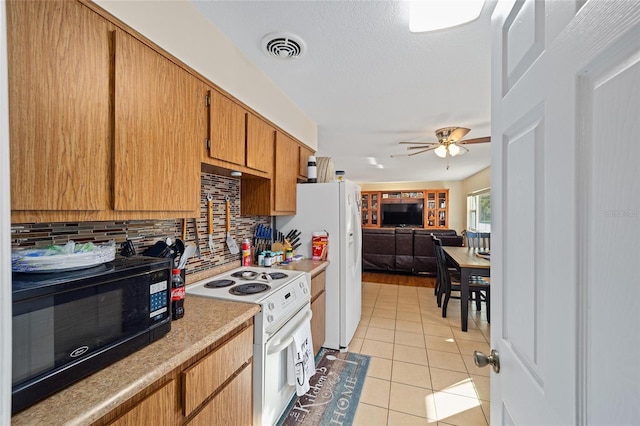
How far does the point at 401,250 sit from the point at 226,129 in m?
4.63

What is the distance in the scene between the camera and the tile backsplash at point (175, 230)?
1.00 m

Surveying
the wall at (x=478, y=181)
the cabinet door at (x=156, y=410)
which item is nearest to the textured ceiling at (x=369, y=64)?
the cabinet door at (x=156, y=410)

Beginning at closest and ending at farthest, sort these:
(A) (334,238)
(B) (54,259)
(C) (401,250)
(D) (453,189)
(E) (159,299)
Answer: (B) (54,259), (E) (159,299), (A) (334,238), (C) (401,250), (D) (453,189)

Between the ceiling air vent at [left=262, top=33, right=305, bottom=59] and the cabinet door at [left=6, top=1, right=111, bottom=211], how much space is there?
825 mm

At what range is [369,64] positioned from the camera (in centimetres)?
179

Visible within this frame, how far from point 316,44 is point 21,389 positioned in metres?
1.84

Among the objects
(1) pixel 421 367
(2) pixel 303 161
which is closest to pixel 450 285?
(1) pixel 421 367

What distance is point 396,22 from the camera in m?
1.40

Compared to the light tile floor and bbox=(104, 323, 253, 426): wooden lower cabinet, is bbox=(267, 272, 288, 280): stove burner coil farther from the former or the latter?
the light tile floor

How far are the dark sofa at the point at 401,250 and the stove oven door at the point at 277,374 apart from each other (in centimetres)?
401

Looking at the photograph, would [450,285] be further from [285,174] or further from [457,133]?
[285,174]

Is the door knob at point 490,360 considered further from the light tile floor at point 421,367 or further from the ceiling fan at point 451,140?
the ceiling fan at point 451,140

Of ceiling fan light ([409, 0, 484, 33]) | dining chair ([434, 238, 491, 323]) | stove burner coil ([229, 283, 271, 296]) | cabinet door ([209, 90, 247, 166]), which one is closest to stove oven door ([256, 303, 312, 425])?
stove burner coil ([229, 283, 271, 296])

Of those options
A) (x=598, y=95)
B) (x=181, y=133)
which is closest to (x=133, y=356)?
(x=181, y=133)
